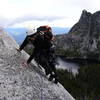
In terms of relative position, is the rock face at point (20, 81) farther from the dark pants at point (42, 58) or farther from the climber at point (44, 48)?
the climber at point (44, 48)

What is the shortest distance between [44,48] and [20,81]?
2.94 m

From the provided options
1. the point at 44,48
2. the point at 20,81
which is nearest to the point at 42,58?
the point at 44,48

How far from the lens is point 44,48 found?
14977 millimetres

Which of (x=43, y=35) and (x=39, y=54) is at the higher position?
(x=43, y=35)

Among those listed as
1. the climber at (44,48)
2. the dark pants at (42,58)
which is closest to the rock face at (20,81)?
the dark pants at (42,58)

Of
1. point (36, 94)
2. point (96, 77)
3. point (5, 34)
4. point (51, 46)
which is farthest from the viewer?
point (96, 77)

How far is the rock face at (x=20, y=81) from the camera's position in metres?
11.7

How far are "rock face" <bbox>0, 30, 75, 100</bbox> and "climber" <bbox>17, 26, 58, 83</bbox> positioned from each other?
0.50 metres

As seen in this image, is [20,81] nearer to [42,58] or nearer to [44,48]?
[42,58]

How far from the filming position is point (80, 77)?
185375 millimetres

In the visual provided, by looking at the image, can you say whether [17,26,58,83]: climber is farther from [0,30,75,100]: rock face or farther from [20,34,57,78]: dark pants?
[0,30,75,100]: rock face

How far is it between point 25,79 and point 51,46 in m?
2.76

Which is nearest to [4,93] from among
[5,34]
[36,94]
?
[36,94]

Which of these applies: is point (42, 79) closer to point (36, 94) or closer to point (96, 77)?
point (36, 94)
